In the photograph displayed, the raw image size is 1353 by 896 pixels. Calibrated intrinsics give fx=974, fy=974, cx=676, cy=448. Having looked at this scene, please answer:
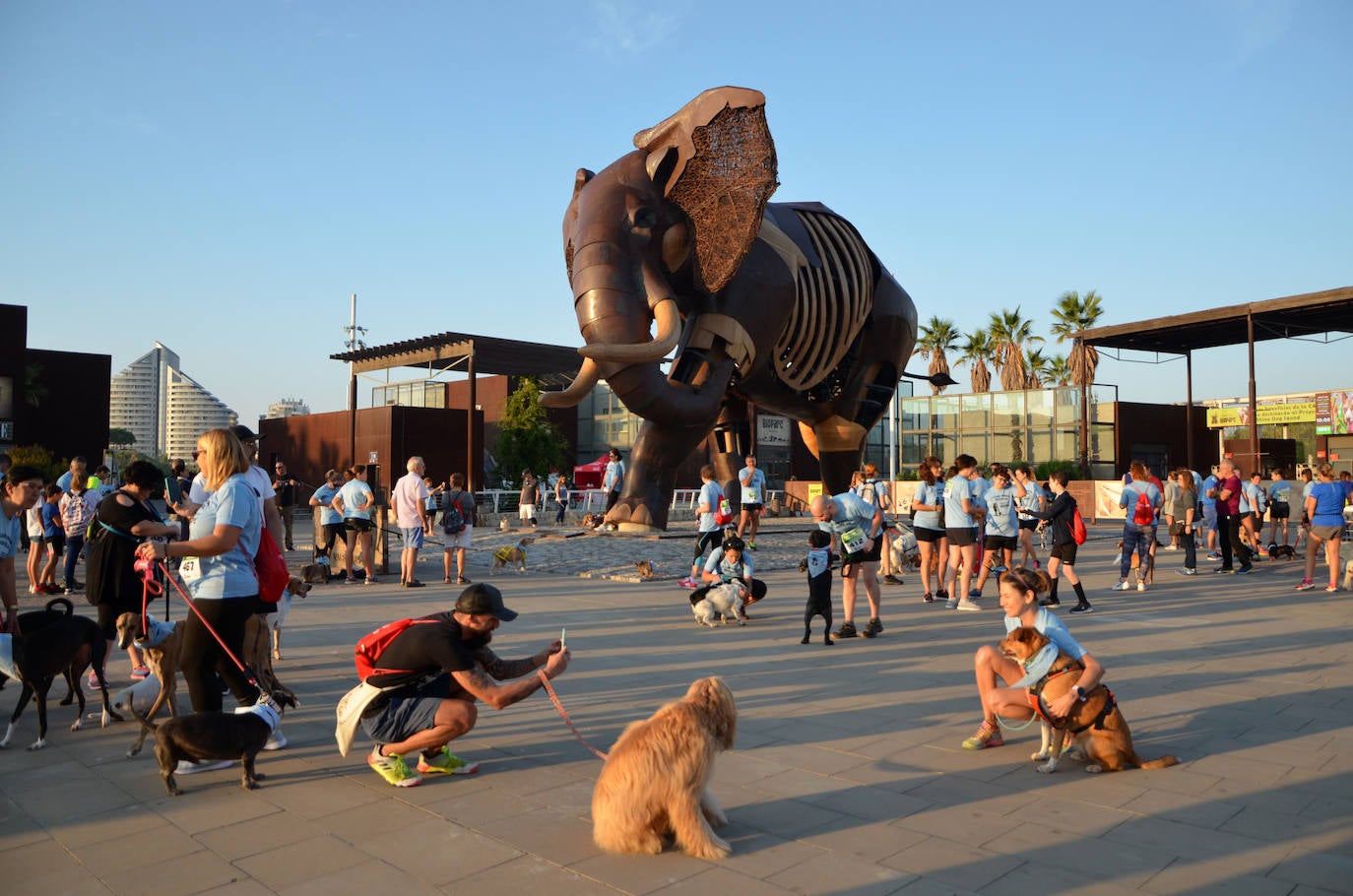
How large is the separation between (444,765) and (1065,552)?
27.1 feet

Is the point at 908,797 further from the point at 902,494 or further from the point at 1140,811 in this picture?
the point at 902,494

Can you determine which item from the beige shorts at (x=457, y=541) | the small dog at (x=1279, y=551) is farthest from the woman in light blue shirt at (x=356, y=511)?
the small dog at (x=1279, y=551)

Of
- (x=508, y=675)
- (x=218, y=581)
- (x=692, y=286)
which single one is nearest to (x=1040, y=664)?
(x=508, y=675)

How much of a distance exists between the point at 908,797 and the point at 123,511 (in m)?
4.80

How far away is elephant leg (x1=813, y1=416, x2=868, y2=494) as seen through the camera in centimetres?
1900

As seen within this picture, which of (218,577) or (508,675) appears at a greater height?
(218,577)

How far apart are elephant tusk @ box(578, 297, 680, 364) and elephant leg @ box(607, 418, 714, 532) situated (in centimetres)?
198

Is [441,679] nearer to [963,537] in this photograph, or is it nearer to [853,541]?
[853,541]

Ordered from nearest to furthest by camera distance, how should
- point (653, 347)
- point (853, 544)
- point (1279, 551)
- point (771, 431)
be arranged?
point (853, 544) < point (653, 347) < point (1279, 551) < point (771, 431)

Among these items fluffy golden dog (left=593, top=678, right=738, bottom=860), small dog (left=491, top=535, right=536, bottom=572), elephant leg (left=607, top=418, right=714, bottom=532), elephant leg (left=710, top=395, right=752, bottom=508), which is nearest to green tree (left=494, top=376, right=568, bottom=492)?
elephant leg (left=710, top=395, right=752, bottom=508)

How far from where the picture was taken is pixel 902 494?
29.8m

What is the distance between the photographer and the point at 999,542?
11023 mm

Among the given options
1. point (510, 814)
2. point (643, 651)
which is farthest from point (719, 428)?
point (510, 814)

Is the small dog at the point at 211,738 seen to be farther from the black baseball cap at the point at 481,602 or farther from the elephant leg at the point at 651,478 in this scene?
the elephant leg at the point at 651,478
